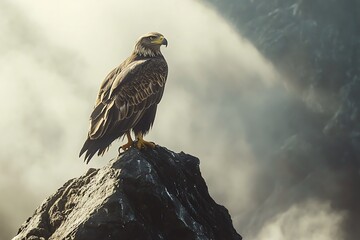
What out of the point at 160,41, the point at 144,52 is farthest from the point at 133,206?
the point at 160,41

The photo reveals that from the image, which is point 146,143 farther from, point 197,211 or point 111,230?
point 111,230

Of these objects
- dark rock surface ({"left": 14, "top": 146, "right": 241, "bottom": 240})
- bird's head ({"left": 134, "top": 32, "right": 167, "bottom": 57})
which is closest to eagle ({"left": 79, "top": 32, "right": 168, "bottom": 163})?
bird's head ({"left": 134, "top": 32, "right": 167, "bottom": 57})

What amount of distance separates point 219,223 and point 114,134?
4.20 meters

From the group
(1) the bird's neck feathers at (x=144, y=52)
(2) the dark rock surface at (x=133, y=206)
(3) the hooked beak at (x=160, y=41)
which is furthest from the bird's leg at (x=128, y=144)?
(3) the hooked beak at (x=160, y=41)

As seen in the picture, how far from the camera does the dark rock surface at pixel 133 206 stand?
12367 mm

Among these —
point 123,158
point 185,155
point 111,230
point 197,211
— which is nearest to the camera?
point 111,230

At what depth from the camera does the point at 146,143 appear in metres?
15.6

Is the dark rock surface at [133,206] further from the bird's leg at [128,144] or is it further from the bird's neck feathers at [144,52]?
the bird's neck feathers at [144,52]

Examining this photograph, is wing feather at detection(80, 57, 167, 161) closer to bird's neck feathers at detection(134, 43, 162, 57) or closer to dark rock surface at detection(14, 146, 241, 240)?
bird's neck feathers at detection(134, 43, 162, 57)

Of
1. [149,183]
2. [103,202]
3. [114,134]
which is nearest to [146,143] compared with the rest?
[114,134]

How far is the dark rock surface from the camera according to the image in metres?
12.4

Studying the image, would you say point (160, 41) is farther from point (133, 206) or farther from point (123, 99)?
point (133, 206)

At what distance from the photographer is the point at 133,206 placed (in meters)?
12.9

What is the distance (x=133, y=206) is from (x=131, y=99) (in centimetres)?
421
